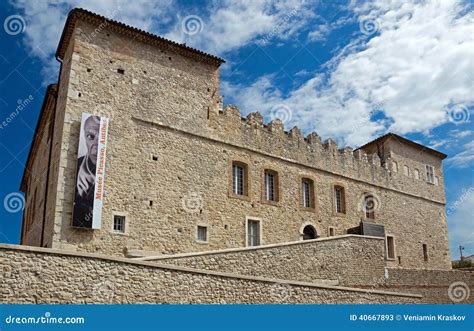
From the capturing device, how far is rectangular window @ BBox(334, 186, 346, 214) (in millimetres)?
21922

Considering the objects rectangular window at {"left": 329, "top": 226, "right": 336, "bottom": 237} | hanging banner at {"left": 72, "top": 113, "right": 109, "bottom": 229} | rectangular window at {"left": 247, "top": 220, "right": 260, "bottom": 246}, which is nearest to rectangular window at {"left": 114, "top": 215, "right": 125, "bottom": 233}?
hanging banner at {"left": 72, "top": 113, "right": 109, "bottom": 229}

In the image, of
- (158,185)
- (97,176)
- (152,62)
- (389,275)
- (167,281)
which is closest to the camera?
(167,281)


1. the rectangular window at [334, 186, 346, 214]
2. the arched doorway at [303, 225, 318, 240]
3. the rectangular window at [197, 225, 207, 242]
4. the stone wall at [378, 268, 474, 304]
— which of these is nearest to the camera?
the rectangular window at [197, 225, 207, 242]

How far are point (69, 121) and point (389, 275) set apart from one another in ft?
43.4

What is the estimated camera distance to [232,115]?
19016 millimetres

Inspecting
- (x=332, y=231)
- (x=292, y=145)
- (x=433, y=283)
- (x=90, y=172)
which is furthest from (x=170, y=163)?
(x=433, y=283)

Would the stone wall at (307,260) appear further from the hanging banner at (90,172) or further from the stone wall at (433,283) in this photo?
the hanging banner at (90,172)

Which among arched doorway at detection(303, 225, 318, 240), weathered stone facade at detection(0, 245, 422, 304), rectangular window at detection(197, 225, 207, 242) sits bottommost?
weathered stone facade at detection(0, 245, 422, 304)

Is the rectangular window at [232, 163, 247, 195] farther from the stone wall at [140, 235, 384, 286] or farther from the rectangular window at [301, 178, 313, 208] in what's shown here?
the stone wall at [140, 235, 384, 286]

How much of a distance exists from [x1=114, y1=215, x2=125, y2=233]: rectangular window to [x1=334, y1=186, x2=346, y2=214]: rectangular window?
10.8m

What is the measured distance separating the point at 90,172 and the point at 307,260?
7836 millimetres

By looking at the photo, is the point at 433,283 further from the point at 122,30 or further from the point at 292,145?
the point at 122,30

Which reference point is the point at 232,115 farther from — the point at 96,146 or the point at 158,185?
the point at 96,146

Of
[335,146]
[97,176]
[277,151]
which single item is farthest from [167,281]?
[335,146]
